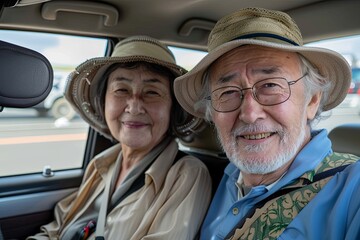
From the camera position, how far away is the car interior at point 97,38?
1975mm

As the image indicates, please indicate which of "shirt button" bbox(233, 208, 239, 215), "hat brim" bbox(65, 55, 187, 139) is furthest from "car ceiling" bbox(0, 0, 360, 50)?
"shirt button" bbox(233, 208, 239, 215)

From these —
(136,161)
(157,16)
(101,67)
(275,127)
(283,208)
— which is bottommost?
(136,161)

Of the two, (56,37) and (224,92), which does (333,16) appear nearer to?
(224,92)

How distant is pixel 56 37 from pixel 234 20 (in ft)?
4.43

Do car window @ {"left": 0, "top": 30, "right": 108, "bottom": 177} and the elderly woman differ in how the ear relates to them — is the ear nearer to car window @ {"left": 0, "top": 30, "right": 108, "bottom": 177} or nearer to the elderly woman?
the elderly woman

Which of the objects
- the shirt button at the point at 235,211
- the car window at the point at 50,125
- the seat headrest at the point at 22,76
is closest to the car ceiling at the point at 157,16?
the car window at the point at 50,125

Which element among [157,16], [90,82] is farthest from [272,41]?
[90,82]

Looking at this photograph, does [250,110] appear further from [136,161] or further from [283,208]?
[136,161]

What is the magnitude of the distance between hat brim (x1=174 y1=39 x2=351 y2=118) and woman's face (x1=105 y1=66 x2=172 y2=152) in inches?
7.2

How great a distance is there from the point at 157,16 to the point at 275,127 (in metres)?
1.16

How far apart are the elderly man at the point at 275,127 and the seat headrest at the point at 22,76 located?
26.0 inches

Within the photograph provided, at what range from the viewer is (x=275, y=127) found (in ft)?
4.58

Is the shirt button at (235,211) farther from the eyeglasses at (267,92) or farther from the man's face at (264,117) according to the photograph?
the eyeglasses at (267,92)

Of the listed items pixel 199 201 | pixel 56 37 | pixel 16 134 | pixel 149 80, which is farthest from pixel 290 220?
pixel 16 134
